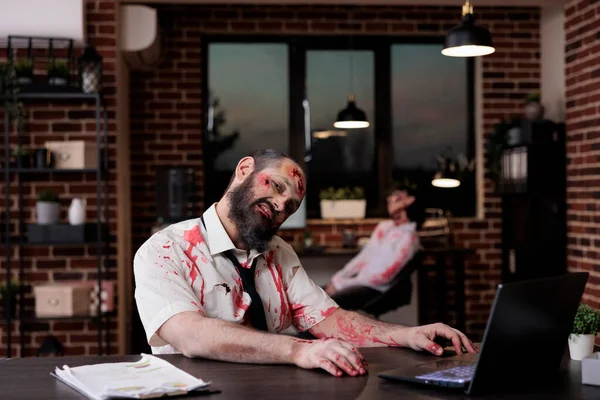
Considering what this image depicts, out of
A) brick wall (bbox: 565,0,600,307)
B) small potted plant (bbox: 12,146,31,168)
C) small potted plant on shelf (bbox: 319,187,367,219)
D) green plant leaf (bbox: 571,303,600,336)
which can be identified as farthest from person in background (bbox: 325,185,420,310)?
green plant leaf (bbox: 571,303,600,336)

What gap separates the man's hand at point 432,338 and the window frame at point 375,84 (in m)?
4.67

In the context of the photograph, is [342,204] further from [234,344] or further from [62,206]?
[234,344]

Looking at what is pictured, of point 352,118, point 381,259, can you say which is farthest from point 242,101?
point 381,259

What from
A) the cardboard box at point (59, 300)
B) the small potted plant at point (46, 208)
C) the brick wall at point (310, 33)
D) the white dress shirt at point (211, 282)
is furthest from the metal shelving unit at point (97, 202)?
the white dress shirt at point (211, 282)

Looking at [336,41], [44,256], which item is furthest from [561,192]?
[44,256]

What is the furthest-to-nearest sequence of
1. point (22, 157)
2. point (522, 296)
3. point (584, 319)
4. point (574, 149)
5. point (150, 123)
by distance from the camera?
point (150, 123) → point (574, 149) → point (22, 157) → point (584, 319) → point (522, 296)

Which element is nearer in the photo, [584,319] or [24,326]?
[584,319]

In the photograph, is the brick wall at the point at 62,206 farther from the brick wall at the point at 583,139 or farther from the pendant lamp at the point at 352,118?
the brick wall at the point at 583,139

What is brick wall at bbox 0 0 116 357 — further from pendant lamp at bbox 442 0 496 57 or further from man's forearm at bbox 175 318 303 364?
man's forearm at bbox 175 318 303 364

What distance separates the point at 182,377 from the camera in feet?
6.07

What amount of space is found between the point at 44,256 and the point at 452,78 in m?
3.76

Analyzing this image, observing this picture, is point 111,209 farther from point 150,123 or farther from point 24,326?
point 150,123

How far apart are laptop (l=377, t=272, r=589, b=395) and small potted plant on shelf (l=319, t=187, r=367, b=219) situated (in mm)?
4749

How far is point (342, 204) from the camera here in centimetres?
677
